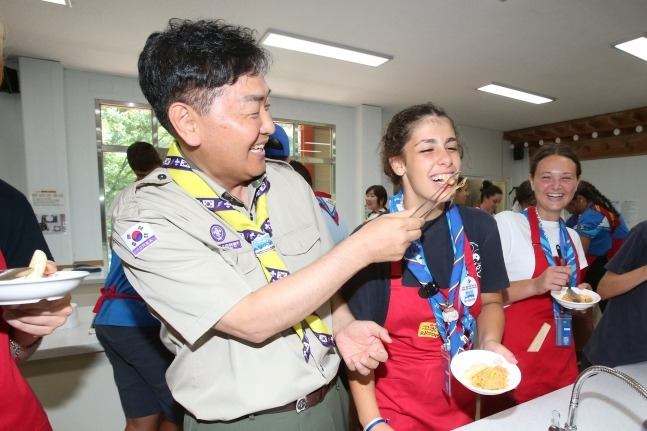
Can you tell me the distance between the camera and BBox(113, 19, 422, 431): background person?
88cm

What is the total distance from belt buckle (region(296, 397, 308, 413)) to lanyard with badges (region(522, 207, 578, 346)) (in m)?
1.45

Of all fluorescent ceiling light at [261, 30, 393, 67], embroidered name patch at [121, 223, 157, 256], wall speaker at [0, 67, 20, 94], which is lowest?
embroidered name patch at [121, 223, 157, 256]

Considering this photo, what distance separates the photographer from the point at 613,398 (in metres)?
1.29

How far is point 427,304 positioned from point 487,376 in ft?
0.94

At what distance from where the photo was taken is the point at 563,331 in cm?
182

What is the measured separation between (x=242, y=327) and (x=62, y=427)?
2.03 metres

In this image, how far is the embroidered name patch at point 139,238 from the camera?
2.93ft

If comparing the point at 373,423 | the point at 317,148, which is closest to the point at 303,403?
the point at 373,423

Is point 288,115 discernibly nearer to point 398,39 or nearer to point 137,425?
point 398,39

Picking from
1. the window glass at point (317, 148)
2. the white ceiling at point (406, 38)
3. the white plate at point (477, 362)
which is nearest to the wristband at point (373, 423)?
the white plate at point (477, 362)

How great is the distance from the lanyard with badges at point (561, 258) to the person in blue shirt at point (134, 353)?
199 centimetres

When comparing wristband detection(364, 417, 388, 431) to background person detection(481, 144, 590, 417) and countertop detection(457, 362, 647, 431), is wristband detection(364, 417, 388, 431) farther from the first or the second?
background person detection(481, 144, 590, 417)

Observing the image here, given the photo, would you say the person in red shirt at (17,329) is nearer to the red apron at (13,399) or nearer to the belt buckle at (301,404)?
the red apron at (13,399)

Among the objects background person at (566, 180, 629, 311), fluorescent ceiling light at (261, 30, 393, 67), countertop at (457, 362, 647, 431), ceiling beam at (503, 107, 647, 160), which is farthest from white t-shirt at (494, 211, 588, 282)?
ceiling beam at (503, 107, 647, 160)
